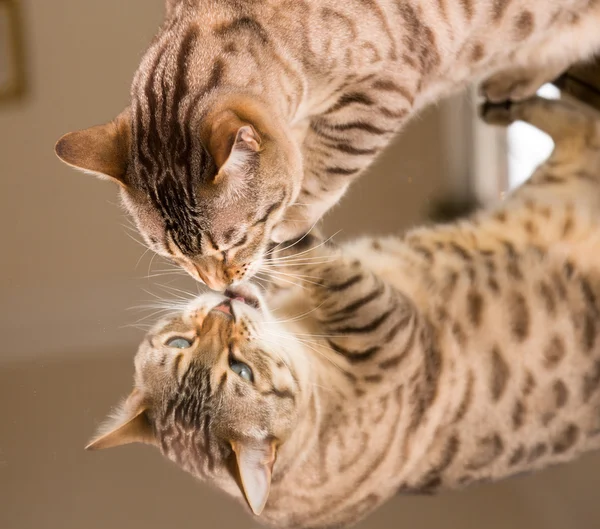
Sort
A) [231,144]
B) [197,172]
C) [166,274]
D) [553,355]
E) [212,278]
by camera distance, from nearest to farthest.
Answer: [231,144]
[197,172]
[212,278]
[553,355]
[166,274]

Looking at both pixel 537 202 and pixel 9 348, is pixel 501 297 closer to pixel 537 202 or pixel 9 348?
pixel 537 202

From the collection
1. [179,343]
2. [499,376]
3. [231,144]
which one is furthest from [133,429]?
[499,376]

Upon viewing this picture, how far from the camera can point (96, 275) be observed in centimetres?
191

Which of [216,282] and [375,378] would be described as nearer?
[216,282]

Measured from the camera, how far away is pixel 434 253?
1.65 meters

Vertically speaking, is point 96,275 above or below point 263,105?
below

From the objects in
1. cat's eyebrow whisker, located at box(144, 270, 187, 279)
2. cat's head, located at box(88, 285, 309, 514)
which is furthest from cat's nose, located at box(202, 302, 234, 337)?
cat's eyebrow whisker, located at box(144, 270, 187, 279)

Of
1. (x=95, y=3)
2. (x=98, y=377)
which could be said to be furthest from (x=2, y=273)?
(x=95, y=3)

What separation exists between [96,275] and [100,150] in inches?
33.5

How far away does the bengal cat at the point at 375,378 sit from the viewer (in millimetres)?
1358

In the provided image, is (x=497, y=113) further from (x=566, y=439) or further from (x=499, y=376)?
(x=566, y=439)

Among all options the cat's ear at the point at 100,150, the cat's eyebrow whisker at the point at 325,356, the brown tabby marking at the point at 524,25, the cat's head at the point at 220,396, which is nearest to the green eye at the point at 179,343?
the cat's head at the point at 220,396

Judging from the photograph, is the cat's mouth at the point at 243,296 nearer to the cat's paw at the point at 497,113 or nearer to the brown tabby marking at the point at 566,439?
the brown tabby marking at the point at 566,439

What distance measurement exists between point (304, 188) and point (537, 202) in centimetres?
65
